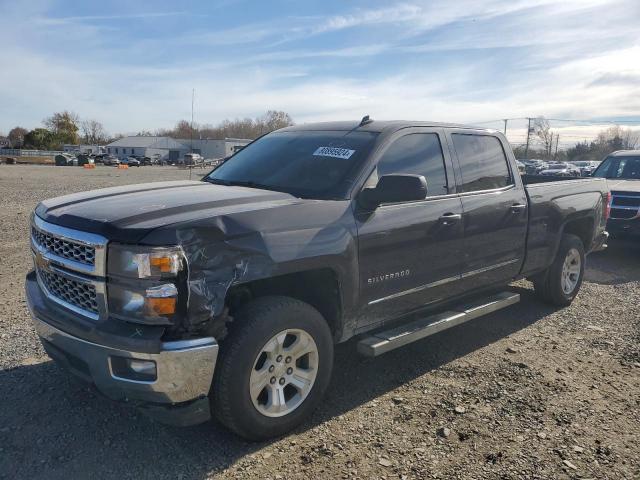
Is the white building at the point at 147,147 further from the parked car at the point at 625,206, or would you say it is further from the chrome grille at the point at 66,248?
the chrome grille at the point at 66,248

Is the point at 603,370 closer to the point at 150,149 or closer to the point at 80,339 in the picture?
the point at 80,339

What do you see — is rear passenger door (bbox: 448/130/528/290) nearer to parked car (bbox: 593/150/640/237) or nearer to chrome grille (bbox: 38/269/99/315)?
chrome grille (bbox: 38/269/99/315)

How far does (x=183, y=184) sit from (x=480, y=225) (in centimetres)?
250

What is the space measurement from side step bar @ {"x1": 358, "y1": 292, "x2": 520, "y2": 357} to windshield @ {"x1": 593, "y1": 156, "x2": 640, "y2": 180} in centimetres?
688

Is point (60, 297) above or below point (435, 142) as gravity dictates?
below

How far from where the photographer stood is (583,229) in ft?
20.7

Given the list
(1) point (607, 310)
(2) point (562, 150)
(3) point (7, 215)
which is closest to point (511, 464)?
(1) point (607, 310)

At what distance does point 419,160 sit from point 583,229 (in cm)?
318

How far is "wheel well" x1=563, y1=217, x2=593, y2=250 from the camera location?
6184mm

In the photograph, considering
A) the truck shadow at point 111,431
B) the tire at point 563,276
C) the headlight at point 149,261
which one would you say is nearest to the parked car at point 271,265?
the headlight at point 149,261

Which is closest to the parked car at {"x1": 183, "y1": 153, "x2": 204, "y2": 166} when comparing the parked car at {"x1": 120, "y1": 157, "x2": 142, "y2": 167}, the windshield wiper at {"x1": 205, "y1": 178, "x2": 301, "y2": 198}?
the windshield wiper at {"x1": 205, "y1": 178, "x2": 301, "y2": 198}

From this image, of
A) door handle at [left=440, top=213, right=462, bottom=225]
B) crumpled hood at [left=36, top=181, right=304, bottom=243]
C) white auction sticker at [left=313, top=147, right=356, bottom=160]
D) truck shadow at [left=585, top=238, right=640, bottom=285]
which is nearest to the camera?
crumpled hood at [left=36, top=181, right=304, bottom=243]

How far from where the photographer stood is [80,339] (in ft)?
9.45

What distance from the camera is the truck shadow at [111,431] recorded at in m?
2.94
